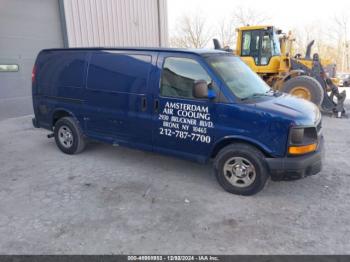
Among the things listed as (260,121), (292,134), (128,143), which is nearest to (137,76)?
(128,143)

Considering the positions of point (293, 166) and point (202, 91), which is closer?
point (293, 166)

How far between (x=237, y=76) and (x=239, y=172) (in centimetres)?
142

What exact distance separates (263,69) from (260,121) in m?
7.60

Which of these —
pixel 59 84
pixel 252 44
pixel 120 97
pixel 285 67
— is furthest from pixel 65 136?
pixel 285 67

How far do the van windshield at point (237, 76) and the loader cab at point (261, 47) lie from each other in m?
6.37

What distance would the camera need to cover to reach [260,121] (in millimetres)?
3727

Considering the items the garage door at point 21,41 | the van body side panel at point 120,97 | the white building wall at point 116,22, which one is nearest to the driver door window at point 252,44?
the white building wall at point 116,22

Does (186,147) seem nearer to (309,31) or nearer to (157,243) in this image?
(157,243)

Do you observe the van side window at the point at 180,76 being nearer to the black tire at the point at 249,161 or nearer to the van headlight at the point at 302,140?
the black tire at the point at 249,161

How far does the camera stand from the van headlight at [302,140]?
144 inches

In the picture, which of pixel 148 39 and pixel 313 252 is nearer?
pixel 313 252

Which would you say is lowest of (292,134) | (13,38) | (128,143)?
(128,143)

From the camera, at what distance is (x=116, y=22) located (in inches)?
468

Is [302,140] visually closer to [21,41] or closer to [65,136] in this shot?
[65,136]
